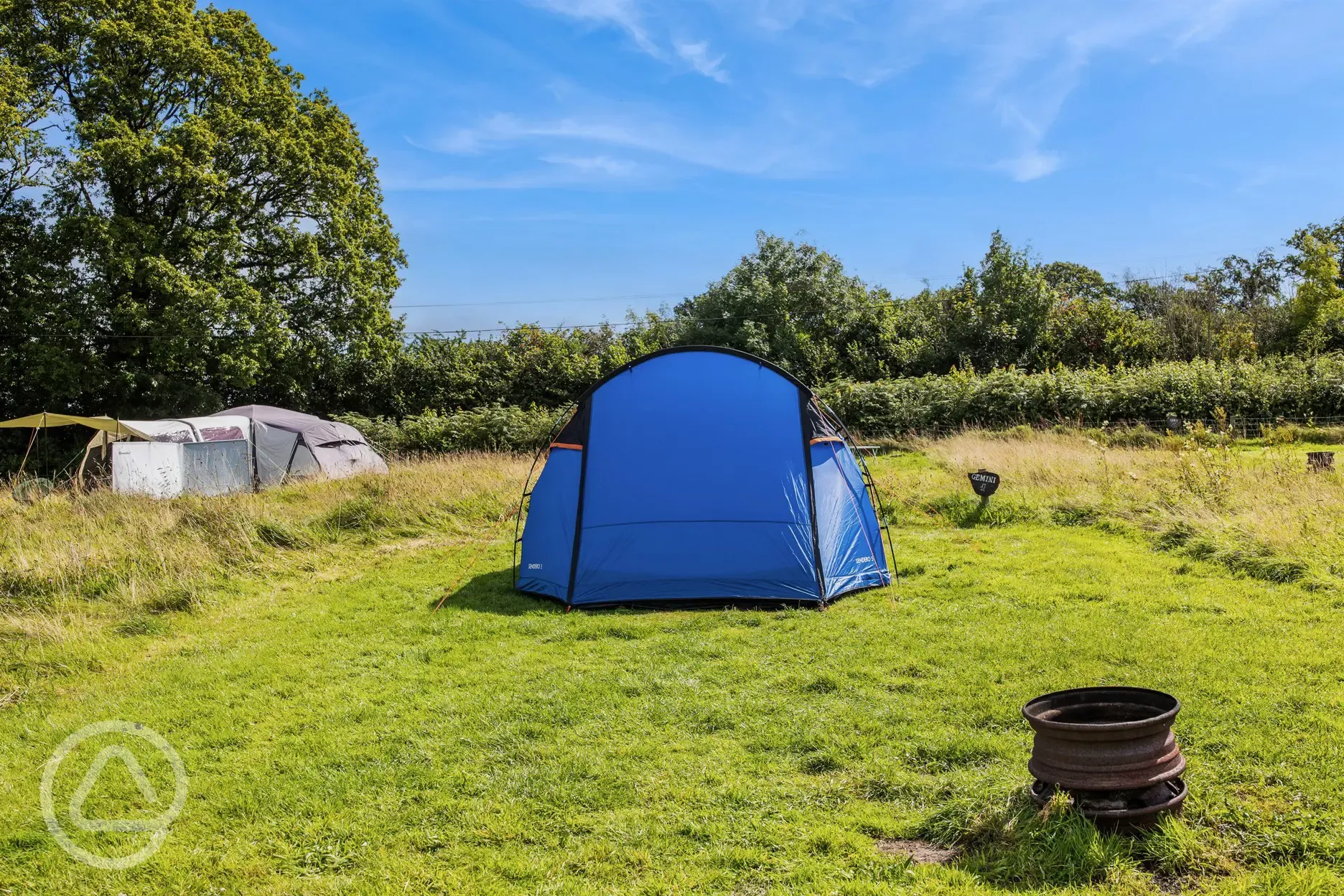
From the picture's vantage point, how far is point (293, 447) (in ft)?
60.8

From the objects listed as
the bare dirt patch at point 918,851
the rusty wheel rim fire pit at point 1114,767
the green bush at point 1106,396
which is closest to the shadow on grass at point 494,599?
the bare dirt patch at point 918,851

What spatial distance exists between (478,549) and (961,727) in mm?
6989

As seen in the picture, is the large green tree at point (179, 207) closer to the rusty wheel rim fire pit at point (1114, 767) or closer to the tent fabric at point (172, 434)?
the tent fabric at point (172, 434)

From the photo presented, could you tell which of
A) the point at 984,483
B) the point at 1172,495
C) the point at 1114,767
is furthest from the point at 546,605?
the point at 1172,495

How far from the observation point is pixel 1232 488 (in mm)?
9766

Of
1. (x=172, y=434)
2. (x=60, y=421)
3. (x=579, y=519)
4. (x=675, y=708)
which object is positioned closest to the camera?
(x=675, y=708)

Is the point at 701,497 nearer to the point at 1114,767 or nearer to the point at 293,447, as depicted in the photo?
the point at 1114,767

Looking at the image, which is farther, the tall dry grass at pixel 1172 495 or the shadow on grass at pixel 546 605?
the tall dry grass at pixel 1172 495

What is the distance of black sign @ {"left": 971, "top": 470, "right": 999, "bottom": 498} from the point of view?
36.2 ft

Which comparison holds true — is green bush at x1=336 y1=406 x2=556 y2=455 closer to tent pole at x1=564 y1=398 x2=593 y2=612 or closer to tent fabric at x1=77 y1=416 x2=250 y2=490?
tent fabric at x1=77 y1=416 x2=250 y2=490

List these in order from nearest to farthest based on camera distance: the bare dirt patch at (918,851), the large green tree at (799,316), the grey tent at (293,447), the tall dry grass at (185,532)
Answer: the bare dirt patch at (918,851) < the tall dry grass at (185,532) < the grey tent at (293,447) < the large green tree at (799,316)

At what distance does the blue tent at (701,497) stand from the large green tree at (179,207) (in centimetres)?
1645

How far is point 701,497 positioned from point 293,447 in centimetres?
1347

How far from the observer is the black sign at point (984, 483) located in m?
11.0
